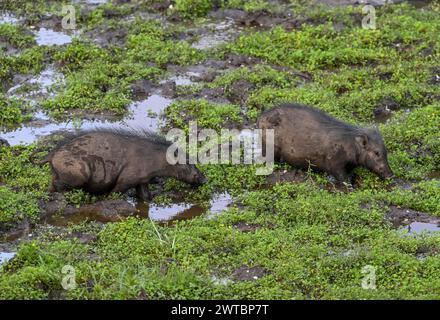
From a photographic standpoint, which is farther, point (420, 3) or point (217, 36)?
point (420, 3)

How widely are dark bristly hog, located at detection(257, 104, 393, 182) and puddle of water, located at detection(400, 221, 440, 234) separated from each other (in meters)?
1.24

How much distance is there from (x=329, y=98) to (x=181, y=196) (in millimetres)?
3621

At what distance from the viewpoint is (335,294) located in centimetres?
973

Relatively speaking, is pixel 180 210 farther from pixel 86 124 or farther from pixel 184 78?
pixel 184 78

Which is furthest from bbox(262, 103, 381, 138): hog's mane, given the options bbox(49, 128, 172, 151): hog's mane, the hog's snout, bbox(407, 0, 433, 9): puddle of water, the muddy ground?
bbox(407, 0, 433, 9): puddle of water

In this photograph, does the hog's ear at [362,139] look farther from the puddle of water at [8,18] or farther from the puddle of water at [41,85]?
the puddle of water at [8,18]

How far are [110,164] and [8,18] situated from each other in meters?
7.28

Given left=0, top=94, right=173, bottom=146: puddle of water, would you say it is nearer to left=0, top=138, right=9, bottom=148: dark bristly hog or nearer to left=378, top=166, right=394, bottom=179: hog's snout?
left=0, top=138, right=9, bottom=148: dark bristly hog

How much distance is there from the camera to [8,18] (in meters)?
18.4

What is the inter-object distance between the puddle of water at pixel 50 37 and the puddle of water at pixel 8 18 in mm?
661

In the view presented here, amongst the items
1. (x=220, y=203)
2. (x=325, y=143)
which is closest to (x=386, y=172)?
(x=325, y=143)

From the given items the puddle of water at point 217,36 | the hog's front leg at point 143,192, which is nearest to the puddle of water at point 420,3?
the puddle of water at point 217,36

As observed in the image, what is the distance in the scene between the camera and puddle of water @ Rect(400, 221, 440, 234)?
11.5 m

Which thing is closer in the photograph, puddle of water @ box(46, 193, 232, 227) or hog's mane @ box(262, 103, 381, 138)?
puddle of water @ box(46, 193, 232, 227)
